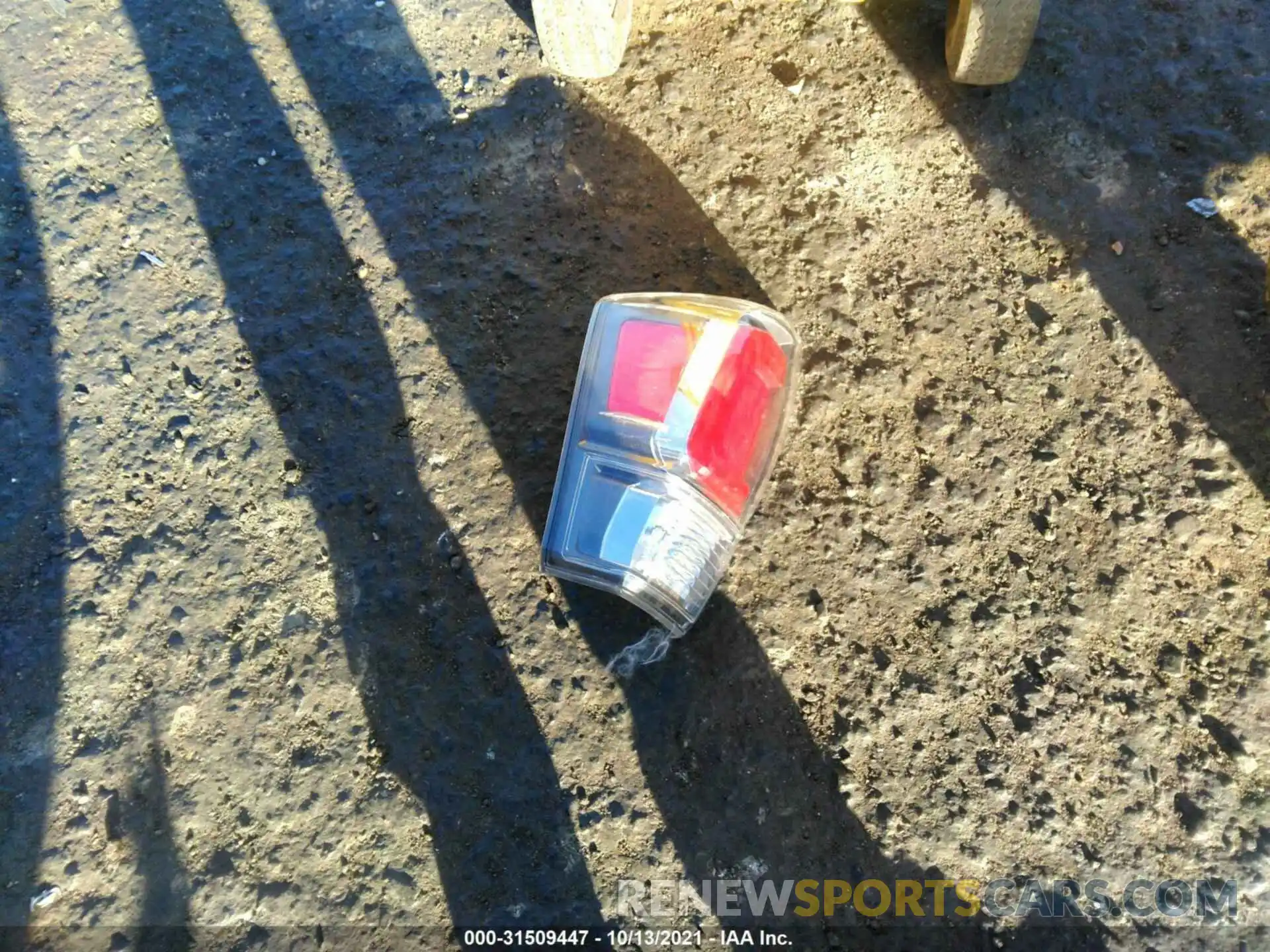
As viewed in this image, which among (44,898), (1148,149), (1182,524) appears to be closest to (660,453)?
(1182,524)

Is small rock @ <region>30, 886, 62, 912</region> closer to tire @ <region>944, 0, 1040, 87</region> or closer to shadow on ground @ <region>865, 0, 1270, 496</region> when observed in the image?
shadow on ground @ <region>865, 0, 1270, 496</region>

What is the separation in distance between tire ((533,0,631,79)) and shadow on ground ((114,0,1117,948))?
12 centimetres

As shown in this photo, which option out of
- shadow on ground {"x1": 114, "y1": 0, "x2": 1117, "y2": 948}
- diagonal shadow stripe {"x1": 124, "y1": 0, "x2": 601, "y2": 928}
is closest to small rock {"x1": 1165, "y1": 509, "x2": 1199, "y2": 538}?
shadow on ground {"x1": 114, "y1": 0, "x2": 1117, "y2": 948}

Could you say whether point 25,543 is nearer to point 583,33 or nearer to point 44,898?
point 44,898

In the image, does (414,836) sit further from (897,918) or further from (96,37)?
(96,37)

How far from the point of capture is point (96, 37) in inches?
98.4

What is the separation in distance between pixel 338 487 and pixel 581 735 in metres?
0.92

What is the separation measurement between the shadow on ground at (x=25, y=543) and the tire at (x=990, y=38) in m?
2.64

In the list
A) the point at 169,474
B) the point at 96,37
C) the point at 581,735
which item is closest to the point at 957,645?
the point at 581,735

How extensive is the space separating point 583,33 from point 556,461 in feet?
3.76

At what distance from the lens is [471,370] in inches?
87.8

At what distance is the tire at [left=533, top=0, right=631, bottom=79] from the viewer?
7.08 feet

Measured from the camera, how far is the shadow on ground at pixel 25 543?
2.05 meters

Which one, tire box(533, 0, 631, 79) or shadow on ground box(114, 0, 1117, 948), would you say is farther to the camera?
tire box(533, 0, 631, 79)
